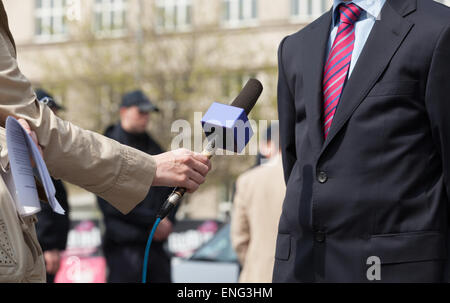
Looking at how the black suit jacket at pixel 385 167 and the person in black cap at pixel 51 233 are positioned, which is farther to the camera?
the person in black cap at pixel 51 233

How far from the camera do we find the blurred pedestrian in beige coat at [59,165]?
8.73ft

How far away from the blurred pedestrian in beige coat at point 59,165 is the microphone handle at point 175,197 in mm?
75

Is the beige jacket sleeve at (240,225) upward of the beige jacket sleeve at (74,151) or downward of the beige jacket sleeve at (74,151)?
downward

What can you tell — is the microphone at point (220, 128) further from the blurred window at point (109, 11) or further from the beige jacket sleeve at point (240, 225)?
the blurred window at point (109, 11)

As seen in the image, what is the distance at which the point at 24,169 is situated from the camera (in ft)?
9.00

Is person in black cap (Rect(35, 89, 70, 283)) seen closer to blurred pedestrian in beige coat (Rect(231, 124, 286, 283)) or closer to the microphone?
blurred pedestrian in beige coat (Rect(231, 124, 286, 283))

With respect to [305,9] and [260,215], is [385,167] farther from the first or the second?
[305,9]

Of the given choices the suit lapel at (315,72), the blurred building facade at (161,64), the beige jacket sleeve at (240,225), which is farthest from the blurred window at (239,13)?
the suit lapel at (315,72)

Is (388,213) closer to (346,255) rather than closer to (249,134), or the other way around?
(346,255)

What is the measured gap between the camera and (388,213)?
3014mm

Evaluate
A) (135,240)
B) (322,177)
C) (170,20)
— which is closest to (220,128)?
(322,177)

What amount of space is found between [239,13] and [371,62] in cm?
3037

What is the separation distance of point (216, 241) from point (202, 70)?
61.7ft

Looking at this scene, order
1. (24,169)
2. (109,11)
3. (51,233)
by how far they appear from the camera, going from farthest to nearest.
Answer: (109,11) < (51,233) < (24,169)
